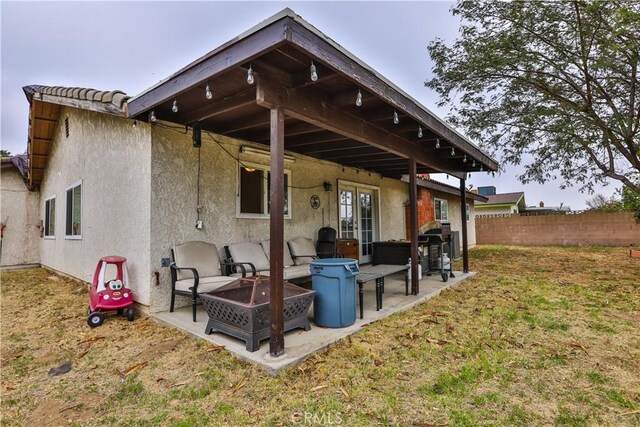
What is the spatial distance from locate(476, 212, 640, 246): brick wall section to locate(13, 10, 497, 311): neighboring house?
1116cm

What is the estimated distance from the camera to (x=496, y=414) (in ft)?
6.96

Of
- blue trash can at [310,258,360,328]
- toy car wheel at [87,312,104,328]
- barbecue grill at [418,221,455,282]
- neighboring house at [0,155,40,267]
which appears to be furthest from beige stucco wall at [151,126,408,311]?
neighboring house at [0,155,40,267]

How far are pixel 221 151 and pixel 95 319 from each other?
2.81m

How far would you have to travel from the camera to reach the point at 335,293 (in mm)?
3625

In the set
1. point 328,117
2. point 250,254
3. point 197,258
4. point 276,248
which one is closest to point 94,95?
point 197,258

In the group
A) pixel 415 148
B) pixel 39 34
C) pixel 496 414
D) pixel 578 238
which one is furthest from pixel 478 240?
pixel 39 34

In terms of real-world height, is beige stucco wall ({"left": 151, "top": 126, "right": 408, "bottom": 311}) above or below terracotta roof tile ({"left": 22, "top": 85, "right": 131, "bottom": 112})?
below

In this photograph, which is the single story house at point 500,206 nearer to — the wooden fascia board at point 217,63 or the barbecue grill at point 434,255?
the barbecue grill at point 434,255

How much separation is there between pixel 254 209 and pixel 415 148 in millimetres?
3039

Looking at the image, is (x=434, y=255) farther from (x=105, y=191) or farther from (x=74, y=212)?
(x=74, y=212)

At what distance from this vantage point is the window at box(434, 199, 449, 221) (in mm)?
13076

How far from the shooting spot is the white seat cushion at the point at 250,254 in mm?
4941

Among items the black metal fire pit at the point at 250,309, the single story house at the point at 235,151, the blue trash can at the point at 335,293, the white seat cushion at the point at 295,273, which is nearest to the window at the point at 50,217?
the single story house at the point at 235,151

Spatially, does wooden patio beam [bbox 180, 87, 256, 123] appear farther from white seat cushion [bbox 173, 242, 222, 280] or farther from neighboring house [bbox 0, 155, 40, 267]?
neighboring house [bbox 0, 155, 40, 267]
